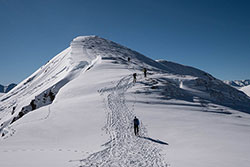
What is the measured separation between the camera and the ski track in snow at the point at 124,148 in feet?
26.4

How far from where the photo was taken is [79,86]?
90.7ft

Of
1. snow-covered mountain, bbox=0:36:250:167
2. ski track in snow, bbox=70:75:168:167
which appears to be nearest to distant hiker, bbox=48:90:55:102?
snow-covered mountain, bbox=0:36:250:167

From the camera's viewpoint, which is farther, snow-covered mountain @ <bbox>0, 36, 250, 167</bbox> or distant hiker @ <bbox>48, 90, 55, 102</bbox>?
distant hiker @ <bbox>48, 90, 55, 102</bbox>

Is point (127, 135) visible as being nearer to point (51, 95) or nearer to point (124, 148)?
point (124, 148)

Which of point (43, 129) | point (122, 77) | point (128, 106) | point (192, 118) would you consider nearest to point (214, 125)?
point (192, 118)

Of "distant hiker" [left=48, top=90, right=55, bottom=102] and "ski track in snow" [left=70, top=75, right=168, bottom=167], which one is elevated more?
"distant hiker" [left=48, top=90, right=55, bottom=102]

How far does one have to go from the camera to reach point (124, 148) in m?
10.1

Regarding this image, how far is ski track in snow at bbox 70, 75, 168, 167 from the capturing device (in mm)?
8047

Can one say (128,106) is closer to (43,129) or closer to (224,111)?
(43,129)

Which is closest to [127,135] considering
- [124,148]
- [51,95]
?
[124,148]

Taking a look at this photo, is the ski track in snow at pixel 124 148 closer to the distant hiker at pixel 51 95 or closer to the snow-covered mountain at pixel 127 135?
the snow-covered mountain at pixel 127 135

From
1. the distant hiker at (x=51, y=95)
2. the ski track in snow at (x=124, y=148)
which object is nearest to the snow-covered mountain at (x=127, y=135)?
the ski track in snow at (x=124, y=148)

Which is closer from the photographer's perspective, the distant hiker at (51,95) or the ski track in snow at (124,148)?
Answer: the ski track in snow at (124,148)

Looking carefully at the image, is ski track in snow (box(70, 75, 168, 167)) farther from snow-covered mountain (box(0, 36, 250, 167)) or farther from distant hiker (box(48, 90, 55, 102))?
distant hiker (box(48, 90, 55, 102))
